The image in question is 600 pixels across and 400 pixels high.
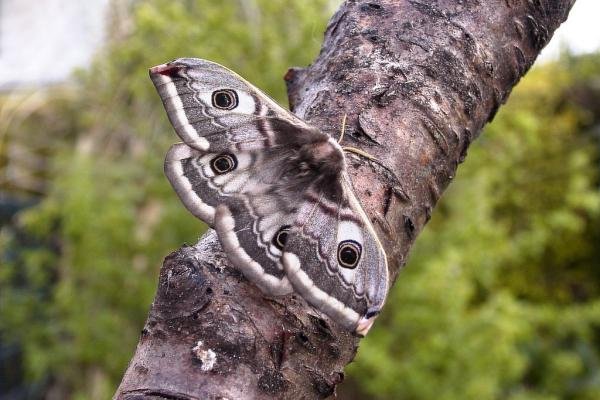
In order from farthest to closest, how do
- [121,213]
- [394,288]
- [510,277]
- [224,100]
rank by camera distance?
[510,277] < [121,213] < [394,288] < [224,100]

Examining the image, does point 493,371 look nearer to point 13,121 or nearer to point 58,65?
point 13,121

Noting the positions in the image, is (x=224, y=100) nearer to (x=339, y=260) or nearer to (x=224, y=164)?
(x=224, y=164)

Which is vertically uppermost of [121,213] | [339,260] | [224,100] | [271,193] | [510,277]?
[224,100]

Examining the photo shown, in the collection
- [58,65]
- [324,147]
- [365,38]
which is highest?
[58,65]

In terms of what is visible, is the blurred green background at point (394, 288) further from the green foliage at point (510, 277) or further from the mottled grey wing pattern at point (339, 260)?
the mottled grey wing pattern at point (339, 260)

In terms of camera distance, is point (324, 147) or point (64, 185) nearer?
point (324, 147)

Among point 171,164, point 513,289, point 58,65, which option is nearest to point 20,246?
point 58,65

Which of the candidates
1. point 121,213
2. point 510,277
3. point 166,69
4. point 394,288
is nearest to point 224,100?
point 166,69
